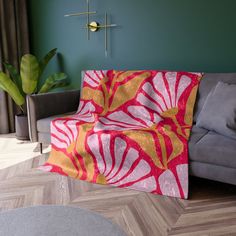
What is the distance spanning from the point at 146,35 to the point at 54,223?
221 cm

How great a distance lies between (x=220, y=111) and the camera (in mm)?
1849

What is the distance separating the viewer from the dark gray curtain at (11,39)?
3268 mm

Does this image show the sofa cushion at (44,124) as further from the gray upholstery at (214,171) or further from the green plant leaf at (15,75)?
the gray upholstery at (214,171)

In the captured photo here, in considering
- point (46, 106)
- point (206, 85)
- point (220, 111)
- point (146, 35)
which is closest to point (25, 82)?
point (46, 106)

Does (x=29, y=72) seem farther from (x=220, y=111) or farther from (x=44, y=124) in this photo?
(x=220, y=111)

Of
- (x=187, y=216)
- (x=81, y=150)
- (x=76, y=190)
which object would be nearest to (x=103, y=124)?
(x=81, y=150)

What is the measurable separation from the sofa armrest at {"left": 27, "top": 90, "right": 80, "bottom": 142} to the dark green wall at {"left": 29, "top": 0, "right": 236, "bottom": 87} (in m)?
0.62

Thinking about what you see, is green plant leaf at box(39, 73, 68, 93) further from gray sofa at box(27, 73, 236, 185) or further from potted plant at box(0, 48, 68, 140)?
gray sofa at box(27, 73, 236, 185)

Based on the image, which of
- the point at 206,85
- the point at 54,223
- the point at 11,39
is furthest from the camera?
the point at 11,39

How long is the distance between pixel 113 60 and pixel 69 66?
62 centimetres

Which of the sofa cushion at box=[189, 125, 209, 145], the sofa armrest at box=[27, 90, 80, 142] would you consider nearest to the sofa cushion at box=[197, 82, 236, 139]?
the sofa cushion at box=[189, 125, 209, 145]

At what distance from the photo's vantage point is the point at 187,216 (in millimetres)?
1604

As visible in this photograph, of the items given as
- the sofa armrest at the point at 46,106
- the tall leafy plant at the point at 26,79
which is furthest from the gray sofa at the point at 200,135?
the tall leafy plant at the point at 26,79

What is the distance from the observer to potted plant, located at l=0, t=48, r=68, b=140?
288 cm
